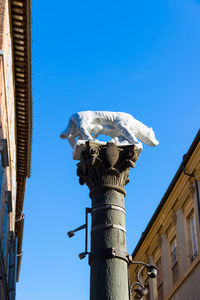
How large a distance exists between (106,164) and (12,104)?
14.4 metres

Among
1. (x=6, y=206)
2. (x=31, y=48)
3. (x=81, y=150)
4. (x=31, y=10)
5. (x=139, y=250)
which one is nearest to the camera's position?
(x=81, y=150)

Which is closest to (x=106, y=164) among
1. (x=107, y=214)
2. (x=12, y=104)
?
(x=107, y=214)

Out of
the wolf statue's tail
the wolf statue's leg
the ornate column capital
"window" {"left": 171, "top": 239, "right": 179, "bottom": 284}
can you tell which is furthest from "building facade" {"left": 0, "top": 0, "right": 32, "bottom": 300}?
the ornate column capital

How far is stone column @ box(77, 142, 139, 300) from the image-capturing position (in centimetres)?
582

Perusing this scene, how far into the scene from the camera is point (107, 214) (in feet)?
20.3

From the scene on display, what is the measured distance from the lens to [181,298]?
22750 millimetres

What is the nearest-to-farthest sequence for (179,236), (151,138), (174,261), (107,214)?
(107,214) → (151,138) → (179,236) → (174,261)

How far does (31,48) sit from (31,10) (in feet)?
5.32

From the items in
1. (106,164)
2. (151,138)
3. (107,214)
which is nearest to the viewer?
(107,214)

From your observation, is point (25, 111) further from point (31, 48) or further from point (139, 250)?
point (139, 250)

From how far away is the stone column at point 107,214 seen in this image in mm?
5824

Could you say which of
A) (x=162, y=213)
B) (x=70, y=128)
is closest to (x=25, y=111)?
(x=162, y=213)

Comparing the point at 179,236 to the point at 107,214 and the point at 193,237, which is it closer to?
the point at 193,237

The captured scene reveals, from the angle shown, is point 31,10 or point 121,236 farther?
point 31,10
